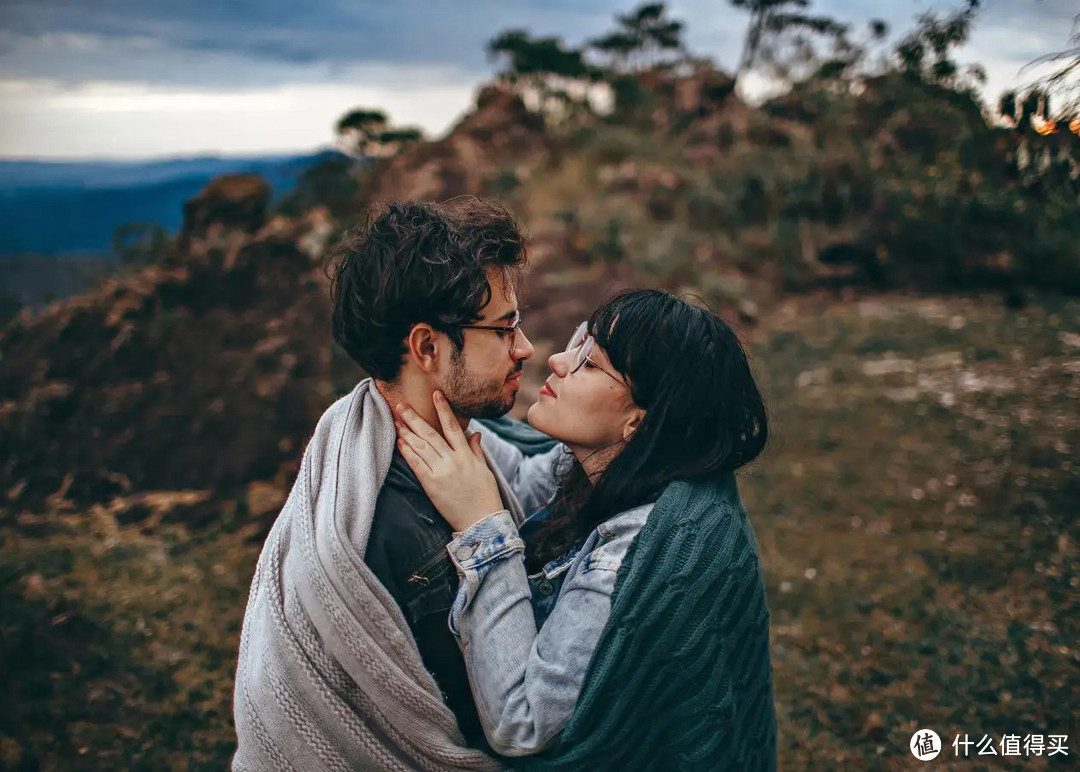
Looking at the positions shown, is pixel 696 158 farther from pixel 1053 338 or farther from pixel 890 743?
pixel 890 743

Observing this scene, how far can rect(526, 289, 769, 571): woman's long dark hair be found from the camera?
78.1 inches

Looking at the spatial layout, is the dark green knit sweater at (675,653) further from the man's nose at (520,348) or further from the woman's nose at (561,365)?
the man's nose at (520,348)

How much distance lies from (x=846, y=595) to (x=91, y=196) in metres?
5.81

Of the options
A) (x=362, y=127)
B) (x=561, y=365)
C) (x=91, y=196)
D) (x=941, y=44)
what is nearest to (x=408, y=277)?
(x=561, y=365)

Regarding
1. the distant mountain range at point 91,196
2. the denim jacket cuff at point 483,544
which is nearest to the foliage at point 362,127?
the distant mountain range at point 91,196

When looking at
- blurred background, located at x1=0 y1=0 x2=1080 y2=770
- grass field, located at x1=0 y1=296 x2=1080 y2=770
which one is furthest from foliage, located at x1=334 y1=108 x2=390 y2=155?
grass field, located at x1=0 y1=296 x2=1080 y2=770

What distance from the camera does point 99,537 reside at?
5000 mm

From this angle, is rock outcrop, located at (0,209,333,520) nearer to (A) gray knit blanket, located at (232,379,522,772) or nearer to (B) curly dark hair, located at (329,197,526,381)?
(B) curly dark hair, located at (329,197,526,381)

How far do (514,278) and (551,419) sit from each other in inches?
16.8

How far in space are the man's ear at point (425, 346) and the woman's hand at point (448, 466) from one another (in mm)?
81

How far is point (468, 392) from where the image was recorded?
2104mm

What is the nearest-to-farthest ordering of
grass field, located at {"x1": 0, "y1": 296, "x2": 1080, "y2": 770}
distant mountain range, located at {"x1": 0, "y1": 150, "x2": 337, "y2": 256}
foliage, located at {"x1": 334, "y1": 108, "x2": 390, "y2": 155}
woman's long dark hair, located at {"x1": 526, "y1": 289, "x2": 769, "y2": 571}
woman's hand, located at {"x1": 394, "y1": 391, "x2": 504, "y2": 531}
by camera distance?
woman's hand, located at {"x1": 394, "y1": 391, "x2": 504, "y2": 531} → woman's long dark hair, located at {"x1": 526, "y1": 289, "x2": 769, "y2": 571} → grass field, located at {"x1": 0, "y1": 296, "x2": 1080, "y2": 770} → distant mountain range, located at {"x1": 0, "y1": 150, "x2": 337, "y2": 256} → foliage, located at {"x1": 334, "y1": 108, "x2": 390, "y2": 155}

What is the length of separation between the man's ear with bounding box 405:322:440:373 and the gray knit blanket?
284 mm

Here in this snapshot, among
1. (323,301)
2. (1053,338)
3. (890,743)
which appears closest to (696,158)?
(1053,338)
